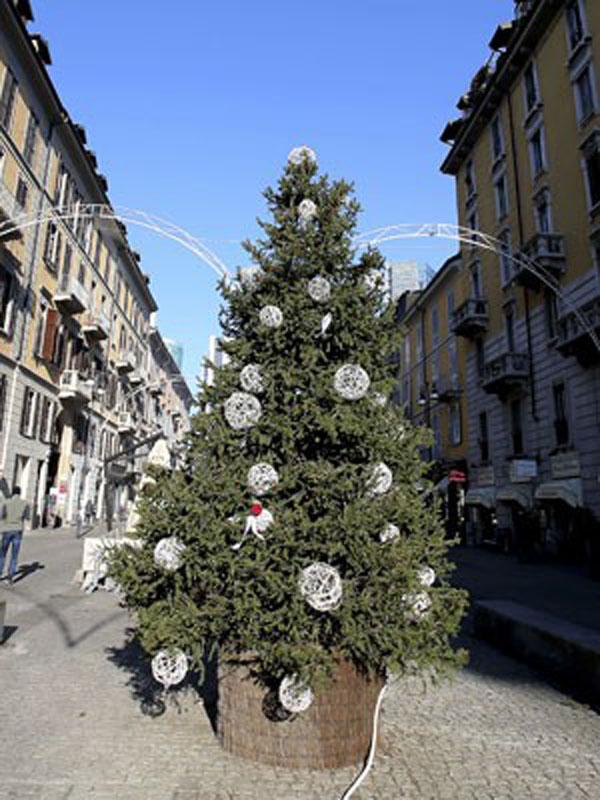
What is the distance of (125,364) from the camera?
41.2 m

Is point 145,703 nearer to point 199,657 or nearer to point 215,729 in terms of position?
point 215,729

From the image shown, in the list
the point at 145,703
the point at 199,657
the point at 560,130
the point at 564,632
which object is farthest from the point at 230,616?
the point at 560,130

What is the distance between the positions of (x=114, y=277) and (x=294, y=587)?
4002 cm

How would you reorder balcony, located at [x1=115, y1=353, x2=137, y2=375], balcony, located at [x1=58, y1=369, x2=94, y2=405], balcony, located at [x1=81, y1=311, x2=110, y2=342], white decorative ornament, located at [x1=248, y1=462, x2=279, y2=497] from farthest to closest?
balcony, located at [x1=115, y1=353, x2=137, y2=375] → balcony, located at [x1=81, y1=311, x2=110, y2=342] → balcony, located at [x1=58, y1=369, x2=94, y2=405] → white decorative ornament, located at [x1=248, y1=462, x2=279, y2=497]

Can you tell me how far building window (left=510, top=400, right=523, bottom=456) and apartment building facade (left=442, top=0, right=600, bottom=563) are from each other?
8 cm

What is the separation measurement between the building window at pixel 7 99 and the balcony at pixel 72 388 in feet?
36.6

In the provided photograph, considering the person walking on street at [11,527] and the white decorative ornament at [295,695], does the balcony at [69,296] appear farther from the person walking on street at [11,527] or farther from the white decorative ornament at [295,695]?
the white decorative ornament at [295,695]

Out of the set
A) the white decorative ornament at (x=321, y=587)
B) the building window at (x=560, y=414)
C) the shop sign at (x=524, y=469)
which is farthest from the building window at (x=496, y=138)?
the white decorative ornament at (x=321, y=587)

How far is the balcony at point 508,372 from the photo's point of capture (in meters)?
22.2

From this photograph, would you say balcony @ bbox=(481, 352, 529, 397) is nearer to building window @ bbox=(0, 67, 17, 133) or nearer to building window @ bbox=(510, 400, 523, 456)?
building window @ bbox=(510, 400, 523, 456)

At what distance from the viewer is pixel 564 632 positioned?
6.11 meters

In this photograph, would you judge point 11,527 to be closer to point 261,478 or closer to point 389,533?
point 261,478

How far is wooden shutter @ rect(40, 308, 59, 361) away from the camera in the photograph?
2573cm

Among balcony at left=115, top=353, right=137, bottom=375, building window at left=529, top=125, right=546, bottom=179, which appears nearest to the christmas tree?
building window at left=529, top=125, right=546, bottom=179
